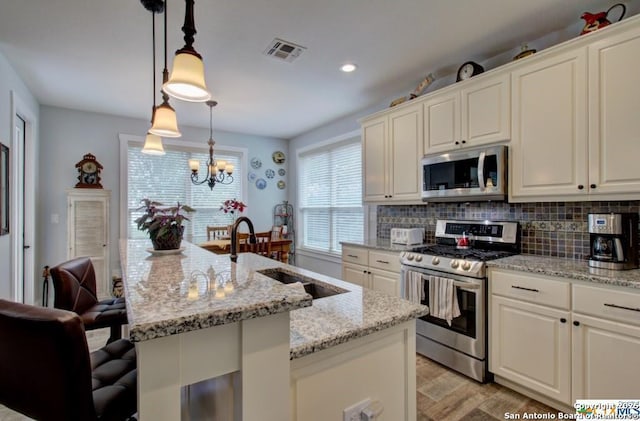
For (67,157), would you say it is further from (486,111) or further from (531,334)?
(531,334)

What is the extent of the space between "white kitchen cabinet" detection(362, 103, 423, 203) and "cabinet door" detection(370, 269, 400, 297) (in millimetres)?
775

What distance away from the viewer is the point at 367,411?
40.2 inches

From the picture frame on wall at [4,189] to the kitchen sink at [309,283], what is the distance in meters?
2.36

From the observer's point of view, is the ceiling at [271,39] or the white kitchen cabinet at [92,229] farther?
the white kitchen cabinet at [92,229]

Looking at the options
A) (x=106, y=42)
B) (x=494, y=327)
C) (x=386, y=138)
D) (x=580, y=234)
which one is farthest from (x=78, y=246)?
(x=580, y=234)

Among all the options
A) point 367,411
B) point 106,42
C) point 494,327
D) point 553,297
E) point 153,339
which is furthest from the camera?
point 106,42

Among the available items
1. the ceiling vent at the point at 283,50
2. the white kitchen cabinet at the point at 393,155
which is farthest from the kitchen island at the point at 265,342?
the white kitchen cabinet at the point at 393,155

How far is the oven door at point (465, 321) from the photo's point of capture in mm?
2252

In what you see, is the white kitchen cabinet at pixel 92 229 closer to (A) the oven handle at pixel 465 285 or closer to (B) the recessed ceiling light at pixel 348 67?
(B) the recessed ceiling light at pixel 348 67

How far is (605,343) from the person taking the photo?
1.72m

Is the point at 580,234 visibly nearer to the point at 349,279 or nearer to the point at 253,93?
the point at 349,279

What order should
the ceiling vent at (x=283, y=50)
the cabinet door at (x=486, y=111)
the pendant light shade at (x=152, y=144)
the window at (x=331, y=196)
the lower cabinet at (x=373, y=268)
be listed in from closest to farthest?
the cabinet door at (x=486, y=111) → the ceiling vent at (x=283, y=50) → the pendant light shade at (x=152, y=144) → the lower cabinet at (x=373, y=268) → the window at (x=331, y=196)

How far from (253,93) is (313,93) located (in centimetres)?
68

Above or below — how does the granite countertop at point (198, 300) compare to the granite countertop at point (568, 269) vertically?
above
